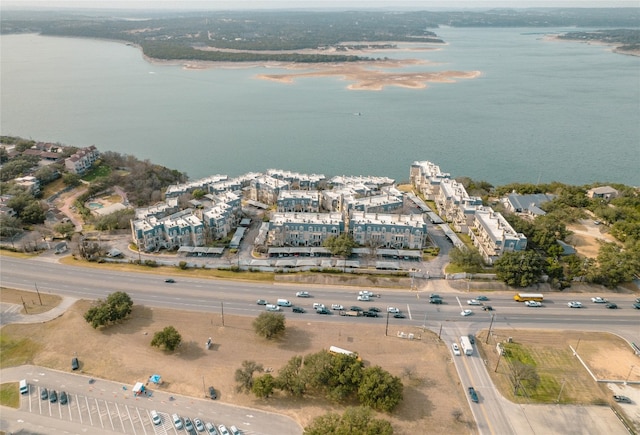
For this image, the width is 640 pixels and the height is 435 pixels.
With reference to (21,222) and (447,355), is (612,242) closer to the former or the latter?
(447,355)

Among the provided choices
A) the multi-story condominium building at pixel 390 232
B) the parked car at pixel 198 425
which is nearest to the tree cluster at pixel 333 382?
the parked car at pixel 198 425

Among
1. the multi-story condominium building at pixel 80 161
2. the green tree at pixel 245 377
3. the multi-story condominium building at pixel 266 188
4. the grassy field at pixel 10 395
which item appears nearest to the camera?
the grassy field at pixel 10 395

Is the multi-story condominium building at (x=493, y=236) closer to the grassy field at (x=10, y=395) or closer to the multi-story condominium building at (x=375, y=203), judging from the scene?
the multi-story condominium building at (x=375, y=203)

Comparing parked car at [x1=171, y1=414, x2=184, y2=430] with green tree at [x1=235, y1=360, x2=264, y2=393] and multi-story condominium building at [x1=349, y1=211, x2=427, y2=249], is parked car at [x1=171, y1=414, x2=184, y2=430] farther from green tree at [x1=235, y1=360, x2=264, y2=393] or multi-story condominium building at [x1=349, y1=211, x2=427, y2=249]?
multi-story condominium building at [x1=349, y1=211, x2=427, y2=249]

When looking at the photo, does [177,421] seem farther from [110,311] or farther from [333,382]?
[110,311]

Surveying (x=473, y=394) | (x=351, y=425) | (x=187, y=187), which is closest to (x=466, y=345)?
(x=473, y=394)

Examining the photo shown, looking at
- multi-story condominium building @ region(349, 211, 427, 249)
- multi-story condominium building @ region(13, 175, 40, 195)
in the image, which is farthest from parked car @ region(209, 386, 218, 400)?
multi-story condominium building @ region(13, 175, 40, 195)

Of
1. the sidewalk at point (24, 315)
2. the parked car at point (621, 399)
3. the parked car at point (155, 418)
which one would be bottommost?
the sidewalk at point (24, 315)
